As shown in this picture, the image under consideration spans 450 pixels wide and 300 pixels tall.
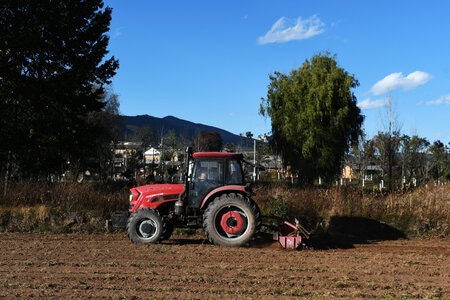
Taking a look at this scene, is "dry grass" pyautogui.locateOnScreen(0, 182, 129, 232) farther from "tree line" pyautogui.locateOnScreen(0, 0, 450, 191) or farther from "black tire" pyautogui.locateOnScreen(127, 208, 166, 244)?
"tree line" pyautogui.locateOnScreen(0, 0, 450, 191)

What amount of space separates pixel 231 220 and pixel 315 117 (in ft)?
54.8

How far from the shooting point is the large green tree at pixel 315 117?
27094 mm

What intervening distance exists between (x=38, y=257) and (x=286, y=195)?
8.82 m

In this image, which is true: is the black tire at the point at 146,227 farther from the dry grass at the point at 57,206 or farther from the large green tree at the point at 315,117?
the large green tree at the point at 315,117

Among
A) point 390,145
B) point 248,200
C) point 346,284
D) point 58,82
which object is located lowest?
point 346,284

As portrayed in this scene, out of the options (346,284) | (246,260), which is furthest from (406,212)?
(346,284)

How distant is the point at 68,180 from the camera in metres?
17.4

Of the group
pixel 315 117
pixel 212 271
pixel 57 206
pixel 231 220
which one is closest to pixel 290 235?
pixel 231 220

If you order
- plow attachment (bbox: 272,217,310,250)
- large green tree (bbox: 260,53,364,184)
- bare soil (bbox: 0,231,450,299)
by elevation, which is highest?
large green tree (bbox: 260,53,364,184)

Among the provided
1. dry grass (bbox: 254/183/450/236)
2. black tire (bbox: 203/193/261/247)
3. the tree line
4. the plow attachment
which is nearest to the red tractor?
black tire (bbox: 203/193/261/247)

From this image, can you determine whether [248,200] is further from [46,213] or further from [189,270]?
[46,213]

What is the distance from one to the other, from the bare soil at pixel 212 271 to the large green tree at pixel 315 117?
15.1 m

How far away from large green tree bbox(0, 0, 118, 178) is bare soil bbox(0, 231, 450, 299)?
12567 millimetres

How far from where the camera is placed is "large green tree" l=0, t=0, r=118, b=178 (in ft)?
76.2
